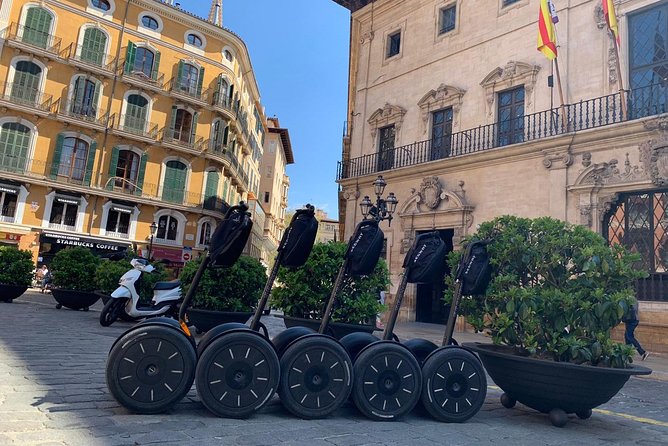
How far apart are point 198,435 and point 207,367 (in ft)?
1.92

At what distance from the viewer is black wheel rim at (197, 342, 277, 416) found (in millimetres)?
3742

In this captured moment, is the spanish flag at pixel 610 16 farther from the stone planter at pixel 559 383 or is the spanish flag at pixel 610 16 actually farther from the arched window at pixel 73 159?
the arched window at pixel 73 159

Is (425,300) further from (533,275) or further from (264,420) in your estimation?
(264,420)

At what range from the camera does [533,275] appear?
4.92 meters

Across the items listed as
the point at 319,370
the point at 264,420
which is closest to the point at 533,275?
the point at 319,370

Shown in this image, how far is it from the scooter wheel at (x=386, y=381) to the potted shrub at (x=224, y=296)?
5225 mm

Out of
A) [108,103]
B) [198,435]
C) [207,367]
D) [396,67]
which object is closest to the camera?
[198,435]

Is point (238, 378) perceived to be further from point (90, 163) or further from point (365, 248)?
point (90, 163)

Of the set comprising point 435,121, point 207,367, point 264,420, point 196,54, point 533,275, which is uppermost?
point 196,54

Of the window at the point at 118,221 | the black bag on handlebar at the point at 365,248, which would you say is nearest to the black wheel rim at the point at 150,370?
the black bag on handlebar at the point at 365,248

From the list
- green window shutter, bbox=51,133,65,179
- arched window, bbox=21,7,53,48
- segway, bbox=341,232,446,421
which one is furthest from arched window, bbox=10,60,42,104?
segway, bbox=341,232,446,421

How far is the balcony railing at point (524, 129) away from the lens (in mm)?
13055

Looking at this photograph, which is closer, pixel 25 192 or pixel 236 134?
pixel 25 192

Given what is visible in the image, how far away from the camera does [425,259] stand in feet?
16.1
